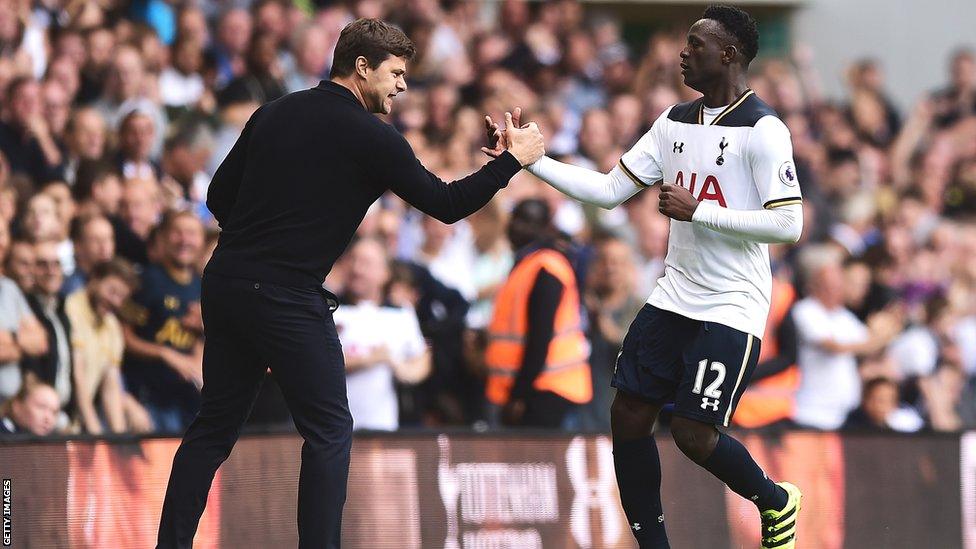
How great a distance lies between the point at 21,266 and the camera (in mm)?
8578

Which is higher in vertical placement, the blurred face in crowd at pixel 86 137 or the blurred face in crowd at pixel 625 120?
the blurred face in crowd at pixel 625 120

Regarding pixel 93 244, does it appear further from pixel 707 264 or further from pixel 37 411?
pixel 707 264

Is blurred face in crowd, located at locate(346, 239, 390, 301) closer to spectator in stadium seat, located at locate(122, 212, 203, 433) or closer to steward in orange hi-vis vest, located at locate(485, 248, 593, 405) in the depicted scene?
steward in orange hi-vis vest, located at locate(485, 248, 593, 405)

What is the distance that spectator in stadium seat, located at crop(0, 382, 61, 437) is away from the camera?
8.06 m

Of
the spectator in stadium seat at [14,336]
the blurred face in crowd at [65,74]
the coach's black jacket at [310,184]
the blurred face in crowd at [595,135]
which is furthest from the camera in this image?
the blurred face in crowd at [595,135]

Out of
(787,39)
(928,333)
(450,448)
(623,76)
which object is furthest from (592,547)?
(787,39)

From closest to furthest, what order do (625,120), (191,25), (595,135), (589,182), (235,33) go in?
(589,182) < (191,25) < (235,33) < (595,135) < (625,120)

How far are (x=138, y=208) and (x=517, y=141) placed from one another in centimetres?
385

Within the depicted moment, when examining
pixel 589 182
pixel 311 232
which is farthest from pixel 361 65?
pixel 589 182

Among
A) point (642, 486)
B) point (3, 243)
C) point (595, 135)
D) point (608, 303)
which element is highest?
point (595, 135)

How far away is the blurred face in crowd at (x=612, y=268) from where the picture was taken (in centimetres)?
1007

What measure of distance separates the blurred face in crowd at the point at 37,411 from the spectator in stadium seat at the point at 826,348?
4671mm

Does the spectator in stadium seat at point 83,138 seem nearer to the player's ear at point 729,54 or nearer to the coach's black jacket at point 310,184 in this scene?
the coach's black jacket at point 310,184

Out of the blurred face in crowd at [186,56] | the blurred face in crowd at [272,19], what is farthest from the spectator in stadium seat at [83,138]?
the blurred face in crowd at [272,19]
